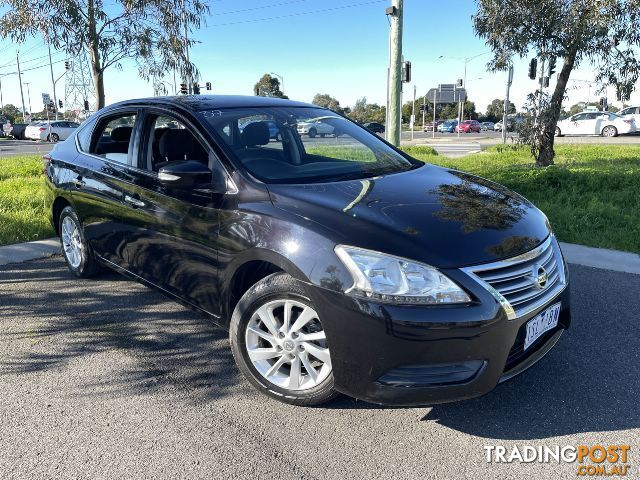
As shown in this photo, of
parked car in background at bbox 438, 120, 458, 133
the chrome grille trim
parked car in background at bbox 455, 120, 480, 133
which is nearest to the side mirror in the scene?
the chrome grille trim

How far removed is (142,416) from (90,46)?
9.32 m

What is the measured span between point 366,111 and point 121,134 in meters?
87.0

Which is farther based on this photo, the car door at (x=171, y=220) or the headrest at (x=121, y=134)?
the headrest at (x=121, y=134)

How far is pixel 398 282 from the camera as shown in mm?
2377

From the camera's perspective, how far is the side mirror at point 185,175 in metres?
3.04

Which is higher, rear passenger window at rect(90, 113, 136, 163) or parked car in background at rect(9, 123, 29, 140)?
parked car in background at rect(9, 123, 29, 140)

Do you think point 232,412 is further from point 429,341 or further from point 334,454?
point 429,341

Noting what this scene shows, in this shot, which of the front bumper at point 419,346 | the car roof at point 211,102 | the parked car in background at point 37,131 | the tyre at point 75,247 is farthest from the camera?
the parked car in background at point 37,131

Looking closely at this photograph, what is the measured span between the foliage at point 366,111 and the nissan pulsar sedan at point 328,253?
243 feet

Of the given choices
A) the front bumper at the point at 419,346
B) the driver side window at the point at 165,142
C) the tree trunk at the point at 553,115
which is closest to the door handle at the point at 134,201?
the driver side window at the point at 165,142

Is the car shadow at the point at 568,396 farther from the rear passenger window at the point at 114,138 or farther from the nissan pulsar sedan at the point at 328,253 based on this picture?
the rear passenger window at the point at 114,138

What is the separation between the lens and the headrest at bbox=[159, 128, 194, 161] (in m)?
3.64

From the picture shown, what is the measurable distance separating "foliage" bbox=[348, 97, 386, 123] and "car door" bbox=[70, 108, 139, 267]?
7319cm

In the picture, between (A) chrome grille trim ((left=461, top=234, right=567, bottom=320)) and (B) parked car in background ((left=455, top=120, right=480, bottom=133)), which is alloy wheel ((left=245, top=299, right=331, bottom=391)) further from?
(B) parked car in background ((left=455, top=120, right=480, bottom=133))
